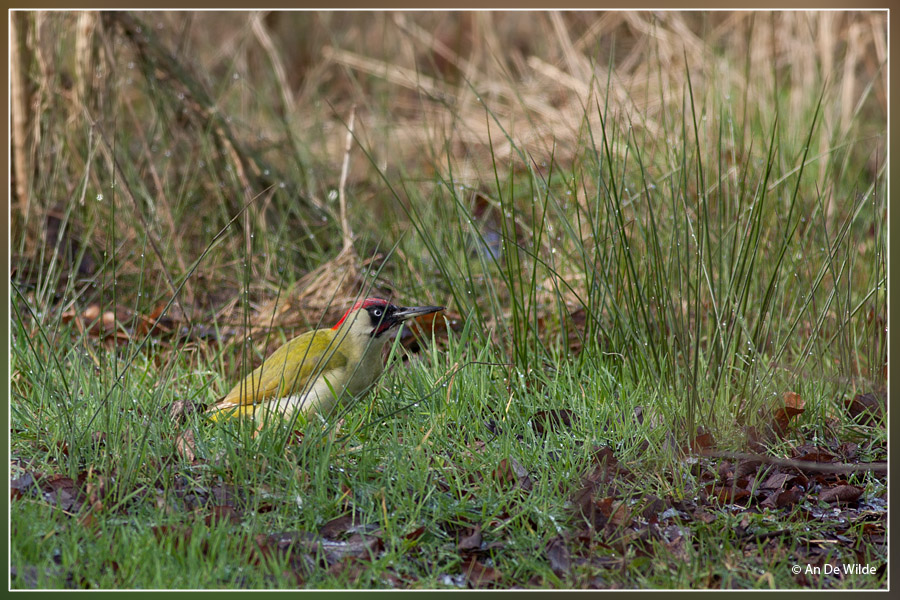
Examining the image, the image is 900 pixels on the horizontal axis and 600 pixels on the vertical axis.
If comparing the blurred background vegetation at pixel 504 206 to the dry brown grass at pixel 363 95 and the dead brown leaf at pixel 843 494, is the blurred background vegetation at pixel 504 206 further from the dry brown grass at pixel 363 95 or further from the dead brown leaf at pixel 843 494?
the dead brown leaf at pixel 843 494

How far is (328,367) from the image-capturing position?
3.67 meters

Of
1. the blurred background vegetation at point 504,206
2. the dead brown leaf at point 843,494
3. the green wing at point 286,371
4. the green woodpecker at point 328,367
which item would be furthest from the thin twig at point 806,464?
the green wing at point 286,371

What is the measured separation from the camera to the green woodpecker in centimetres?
351

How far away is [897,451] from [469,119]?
19.5 ft

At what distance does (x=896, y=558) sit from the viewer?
259cm

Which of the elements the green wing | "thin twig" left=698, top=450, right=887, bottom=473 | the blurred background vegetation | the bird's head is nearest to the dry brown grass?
the blurred background vegetation

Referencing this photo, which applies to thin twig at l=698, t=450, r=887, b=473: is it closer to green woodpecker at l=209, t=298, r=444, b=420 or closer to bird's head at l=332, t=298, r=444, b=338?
green woodpecker at l=209, t=298, r=444, b=420

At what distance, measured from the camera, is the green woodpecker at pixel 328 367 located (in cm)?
351

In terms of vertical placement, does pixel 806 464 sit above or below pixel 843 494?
above

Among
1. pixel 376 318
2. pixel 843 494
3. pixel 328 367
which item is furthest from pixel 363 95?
pixel 843 494

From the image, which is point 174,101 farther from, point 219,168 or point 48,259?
point 48,259

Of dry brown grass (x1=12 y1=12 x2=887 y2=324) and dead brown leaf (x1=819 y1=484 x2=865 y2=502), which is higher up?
dry brown grass (x1=12 y1=12 x2=887 y2=324)

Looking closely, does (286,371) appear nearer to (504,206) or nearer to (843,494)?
(504,206)

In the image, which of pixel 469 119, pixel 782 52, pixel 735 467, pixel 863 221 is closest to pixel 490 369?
pixel 735 467
